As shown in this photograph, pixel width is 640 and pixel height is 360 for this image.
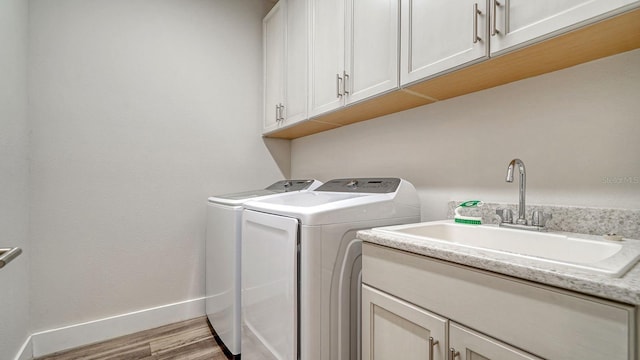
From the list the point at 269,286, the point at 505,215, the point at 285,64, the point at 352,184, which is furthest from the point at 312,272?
the point at 285,64

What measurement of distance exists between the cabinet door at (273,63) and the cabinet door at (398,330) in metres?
1.64

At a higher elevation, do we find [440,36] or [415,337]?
[440,36]

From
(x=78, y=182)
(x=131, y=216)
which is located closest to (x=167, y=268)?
(x=131, y=216)

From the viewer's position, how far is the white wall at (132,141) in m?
1.80

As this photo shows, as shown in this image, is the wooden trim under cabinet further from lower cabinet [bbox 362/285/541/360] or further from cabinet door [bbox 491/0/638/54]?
lower cabinet [bbox 362/285/541/360]

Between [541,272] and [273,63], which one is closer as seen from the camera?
[541,272]

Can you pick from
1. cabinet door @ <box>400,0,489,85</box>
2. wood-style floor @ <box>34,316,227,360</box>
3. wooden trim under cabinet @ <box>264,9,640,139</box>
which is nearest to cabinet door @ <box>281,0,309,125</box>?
wooden trim under cabinet @ <box>264,9,640,139</box>

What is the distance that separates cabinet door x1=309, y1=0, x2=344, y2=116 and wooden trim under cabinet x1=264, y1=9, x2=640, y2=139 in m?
0.13

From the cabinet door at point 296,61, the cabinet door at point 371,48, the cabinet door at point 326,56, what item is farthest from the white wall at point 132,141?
the cabinet door at point 371,48

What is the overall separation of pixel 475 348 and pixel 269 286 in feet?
2.77

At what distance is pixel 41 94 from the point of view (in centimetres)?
177

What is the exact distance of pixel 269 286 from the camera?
50.8 inches

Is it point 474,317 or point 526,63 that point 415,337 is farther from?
point 526,63

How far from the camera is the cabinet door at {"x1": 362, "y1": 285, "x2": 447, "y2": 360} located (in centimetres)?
82
